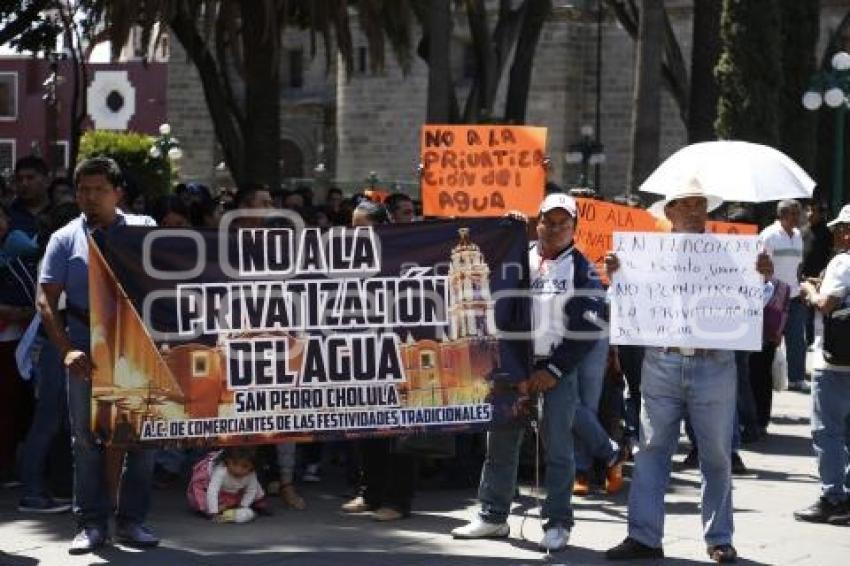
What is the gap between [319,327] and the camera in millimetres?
8141

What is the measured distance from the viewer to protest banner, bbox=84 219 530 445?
7.87 meters

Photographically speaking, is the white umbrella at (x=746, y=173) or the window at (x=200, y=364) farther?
the white umbrella at (x=746, y=173)

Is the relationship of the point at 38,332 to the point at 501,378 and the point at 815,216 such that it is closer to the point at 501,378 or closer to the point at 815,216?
the point at 501,378

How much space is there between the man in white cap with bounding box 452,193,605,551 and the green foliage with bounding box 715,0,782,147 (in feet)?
54.7

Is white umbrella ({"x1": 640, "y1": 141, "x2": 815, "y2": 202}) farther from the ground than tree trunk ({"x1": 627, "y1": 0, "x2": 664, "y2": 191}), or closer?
closer

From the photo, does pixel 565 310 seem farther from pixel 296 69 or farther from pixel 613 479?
pixel 296 69

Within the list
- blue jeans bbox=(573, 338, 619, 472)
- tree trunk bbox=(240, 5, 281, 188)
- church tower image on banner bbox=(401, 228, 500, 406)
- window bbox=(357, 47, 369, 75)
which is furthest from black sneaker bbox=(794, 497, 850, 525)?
window bbox=(357, 47, 369, 75)

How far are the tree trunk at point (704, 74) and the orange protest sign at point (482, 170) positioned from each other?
530 inches

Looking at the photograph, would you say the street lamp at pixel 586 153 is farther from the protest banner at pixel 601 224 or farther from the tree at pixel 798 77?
the protest banner at pixel 601 224

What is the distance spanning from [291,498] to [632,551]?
7.40 ft

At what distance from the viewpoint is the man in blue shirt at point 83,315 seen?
305 inches

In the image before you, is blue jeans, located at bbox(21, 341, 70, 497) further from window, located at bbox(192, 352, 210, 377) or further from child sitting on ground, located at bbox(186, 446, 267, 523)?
window, located at bbox(192, 352, 210, 377)

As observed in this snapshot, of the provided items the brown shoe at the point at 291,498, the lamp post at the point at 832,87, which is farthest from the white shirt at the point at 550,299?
the lamp post at the point at 832,87

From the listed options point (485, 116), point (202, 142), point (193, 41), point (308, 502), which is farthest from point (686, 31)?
point (308, 502)
